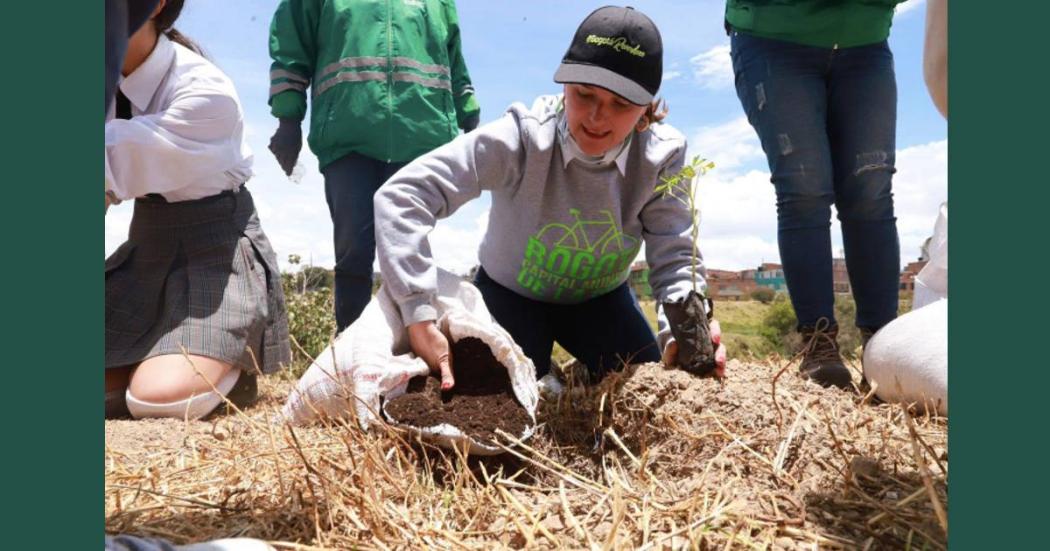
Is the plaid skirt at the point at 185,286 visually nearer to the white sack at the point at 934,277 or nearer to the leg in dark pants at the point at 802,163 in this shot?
the leg in dark pants at the point at 802,163

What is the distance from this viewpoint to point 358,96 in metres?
2.54

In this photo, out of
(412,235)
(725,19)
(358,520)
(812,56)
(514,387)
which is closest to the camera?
(358,520)

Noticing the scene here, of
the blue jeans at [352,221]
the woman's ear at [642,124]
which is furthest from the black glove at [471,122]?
the woman's ear at [642,124]

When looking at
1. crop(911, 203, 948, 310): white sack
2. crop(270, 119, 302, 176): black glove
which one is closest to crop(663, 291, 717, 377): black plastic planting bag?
crop(911, 203, 948, 310): white sack

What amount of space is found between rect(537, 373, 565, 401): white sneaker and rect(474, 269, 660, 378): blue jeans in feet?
0.65

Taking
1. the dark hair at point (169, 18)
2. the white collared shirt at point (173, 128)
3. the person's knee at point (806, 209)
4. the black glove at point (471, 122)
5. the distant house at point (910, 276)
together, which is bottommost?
the distant house at point (910, 276)

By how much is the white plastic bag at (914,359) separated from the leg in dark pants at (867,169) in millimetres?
204

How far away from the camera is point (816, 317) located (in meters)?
2.12

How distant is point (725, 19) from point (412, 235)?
124 centimetres

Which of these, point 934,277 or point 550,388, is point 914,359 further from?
point 550,388

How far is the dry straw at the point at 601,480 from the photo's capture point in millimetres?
1121

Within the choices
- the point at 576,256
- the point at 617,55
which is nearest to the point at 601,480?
the point at 576,256

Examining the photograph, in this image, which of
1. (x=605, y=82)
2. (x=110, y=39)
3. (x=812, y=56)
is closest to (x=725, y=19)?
(x=812, y=56)

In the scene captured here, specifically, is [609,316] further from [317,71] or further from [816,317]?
[317,71]
